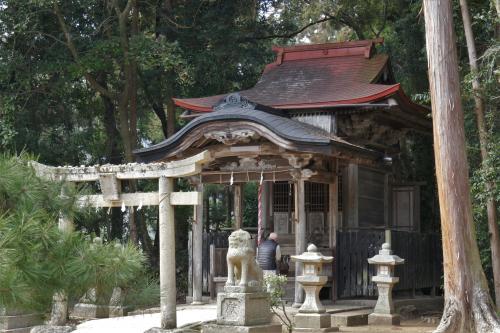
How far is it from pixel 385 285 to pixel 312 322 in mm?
2054

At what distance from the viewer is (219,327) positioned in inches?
512

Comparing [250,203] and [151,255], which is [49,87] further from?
[250,203]

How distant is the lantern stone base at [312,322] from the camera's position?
14.3m

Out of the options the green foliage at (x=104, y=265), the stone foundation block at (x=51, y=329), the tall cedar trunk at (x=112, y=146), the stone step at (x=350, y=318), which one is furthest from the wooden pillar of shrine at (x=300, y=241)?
the tall cedar trunk at (x=112, y=146)

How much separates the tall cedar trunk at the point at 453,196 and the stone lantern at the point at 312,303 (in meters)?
2.21

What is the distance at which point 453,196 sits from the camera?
13.3 metres

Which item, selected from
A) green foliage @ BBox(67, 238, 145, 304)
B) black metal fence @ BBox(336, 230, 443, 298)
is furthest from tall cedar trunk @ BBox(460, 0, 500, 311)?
green foliage @ BBox(67, 238, 145, 304)

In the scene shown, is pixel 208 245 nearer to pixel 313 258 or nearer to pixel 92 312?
pixel 92 312

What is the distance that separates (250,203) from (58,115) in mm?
6764

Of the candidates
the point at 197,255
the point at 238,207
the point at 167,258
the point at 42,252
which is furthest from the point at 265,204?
the point at 42,252

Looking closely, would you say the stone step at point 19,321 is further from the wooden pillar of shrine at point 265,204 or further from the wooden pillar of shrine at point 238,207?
the wooden pillar of shrine at point 265,204

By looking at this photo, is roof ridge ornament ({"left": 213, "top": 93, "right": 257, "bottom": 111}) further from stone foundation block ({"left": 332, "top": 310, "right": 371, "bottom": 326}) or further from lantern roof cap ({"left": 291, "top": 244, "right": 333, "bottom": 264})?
stone foundation block ({"left": 332, "top": 310, "right": 371, "bottom": 326})

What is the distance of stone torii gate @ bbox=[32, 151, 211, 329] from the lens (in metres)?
13.3

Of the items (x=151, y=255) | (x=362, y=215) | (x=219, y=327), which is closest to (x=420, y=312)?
(x=362, y=215)
